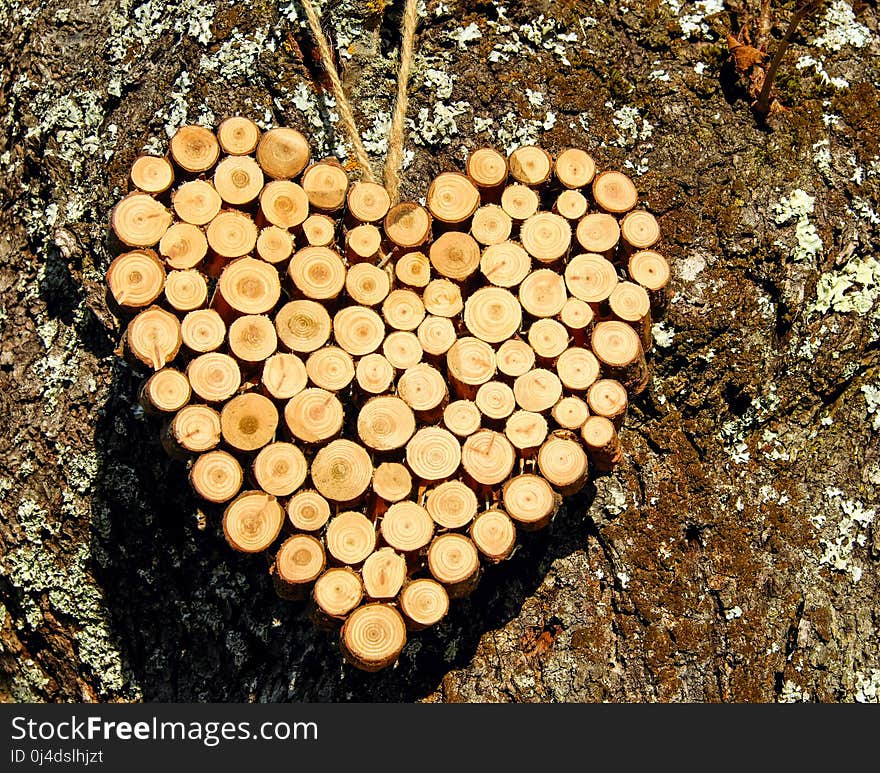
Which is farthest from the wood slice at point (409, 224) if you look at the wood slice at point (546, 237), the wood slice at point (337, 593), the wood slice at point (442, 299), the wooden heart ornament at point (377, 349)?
the wood slice at point (337, 593)

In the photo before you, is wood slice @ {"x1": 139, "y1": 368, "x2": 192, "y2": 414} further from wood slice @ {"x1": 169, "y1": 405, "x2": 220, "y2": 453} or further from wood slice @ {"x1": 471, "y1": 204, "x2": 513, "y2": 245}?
wood slice @ {"x1": 471, "y1": 204, "x2": 513, "y2": 245}

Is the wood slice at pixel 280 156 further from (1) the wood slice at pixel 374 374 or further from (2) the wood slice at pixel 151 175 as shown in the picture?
(1) the wood slice at pixel 374 374

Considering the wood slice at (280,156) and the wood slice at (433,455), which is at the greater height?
the wood slice at (280,156)

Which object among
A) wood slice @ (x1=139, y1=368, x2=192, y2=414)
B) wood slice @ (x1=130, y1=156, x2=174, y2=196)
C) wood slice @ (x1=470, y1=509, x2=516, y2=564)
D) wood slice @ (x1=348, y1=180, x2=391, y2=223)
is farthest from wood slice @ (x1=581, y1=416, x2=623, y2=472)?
wood slice @ (x1=130, y1=156, x2=174, y2=196)

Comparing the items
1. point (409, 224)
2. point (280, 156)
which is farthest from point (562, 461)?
point (280, 156)

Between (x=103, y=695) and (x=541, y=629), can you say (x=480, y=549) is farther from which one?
(x=103, y=695)

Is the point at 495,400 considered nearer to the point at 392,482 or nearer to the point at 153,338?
the point at 392,482

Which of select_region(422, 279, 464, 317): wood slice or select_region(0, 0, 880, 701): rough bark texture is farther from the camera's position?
select_region(0, 0, 880, 701): rough bark texture
